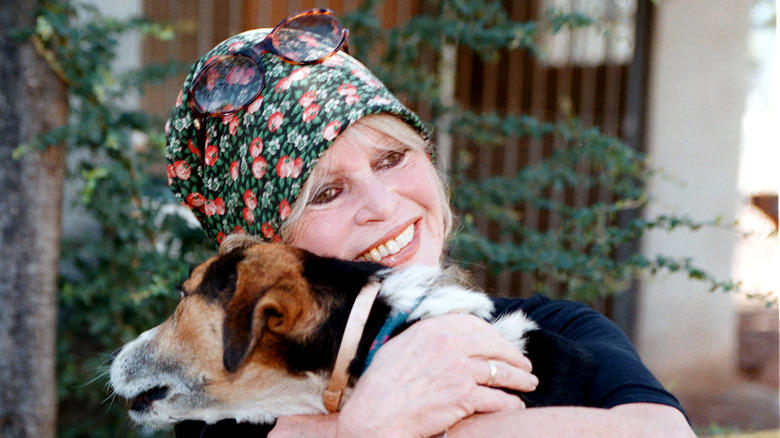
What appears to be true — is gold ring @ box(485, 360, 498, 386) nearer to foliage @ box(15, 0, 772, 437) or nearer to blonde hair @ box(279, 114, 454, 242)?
blonde hair @ box(279, 114, 454, 242)

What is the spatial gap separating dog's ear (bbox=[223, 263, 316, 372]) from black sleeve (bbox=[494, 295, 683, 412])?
71cm

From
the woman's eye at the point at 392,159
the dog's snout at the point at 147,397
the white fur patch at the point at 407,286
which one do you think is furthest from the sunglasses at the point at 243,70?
the dog's snout at the point at 147,397

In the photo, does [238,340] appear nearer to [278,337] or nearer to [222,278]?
[278,337]

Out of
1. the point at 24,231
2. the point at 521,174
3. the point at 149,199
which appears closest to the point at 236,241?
the point at 24,231

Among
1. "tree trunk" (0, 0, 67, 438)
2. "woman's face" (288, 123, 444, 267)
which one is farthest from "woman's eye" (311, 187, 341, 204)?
"tree trunk" (0, 0, 67, 438)

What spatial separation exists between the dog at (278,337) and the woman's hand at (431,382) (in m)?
0.10

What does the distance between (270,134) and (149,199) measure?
5.52 feet

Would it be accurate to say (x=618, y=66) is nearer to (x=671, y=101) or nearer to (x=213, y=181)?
(x=671, y=101)

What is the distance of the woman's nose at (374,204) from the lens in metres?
2.12

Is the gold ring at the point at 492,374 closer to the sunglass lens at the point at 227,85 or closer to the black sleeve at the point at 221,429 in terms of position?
the black sleeve at the point at 221,429

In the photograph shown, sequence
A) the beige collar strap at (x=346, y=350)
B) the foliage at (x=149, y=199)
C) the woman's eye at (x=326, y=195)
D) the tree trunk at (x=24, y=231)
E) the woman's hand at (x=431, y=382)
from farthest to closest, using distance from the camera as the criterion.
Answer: the foliage at (x=149, y=199) < the tree trunk at (x=24, y=231) < the woman's eye at (x=326, y=195) < the beige collar strap at (x=346, y=350) < the woman's hand at (x=431, y=382)

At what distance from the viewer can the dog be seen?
6.05ft

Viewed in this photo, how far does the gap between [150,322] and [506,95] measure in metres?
4.23

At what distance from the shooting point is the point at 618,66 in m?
6.66
